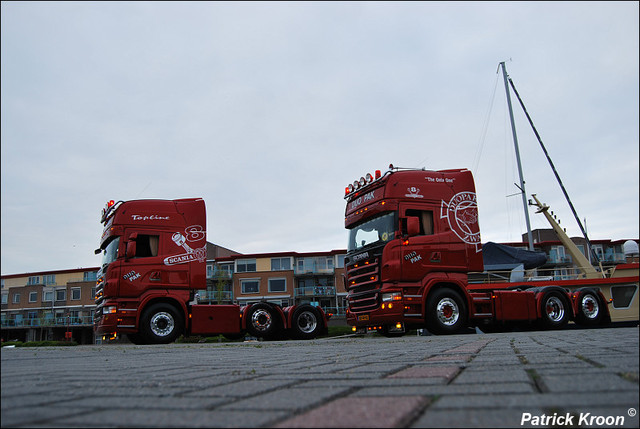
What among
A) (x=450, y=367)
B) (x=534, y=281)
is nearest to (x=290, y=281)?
(x=534, y=281)

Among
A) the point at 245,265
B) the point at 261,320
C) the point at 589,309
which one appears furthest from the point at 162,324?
the point at 245,265

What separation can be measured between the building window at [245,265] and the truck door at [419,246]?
44405mm

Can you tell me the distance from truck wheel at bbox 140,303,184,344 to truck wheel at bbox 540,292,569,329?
8.99m

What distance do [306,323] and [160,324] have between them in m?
4.09

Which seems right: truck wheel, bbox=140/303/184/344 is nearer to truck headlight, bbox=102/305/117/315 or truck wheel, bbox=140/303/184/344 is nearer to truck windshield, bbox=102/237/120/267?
truck headlight, bbox=102/305/117/315

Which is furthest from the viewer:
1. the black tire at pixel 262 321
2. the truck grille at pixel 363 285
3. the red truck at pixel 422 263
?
the black tire at pixel 262 321

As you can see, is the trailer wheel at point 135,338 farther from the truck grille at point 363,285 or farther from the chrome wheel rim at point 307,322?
the truck grille at point 363,285

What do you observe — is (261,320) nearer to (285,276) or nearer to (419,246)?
(419,246)

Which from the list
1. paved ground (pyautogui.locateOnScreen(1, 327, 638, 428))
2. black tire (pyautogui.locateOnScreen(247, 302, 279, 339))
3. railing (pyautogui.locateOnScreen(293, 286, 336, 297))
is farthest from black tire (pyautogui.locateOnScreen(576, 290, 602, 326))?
railing (pyautogui.locateOnScreen(293, 286, 336, 297))

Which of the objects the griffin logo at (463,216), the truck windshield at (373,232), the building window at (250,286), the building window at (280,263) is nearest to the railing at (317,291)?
the building window at (280,263)

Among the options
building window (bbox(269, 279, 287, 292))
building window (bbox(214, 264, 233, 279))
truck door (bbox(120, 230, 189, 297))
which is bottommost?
truck door (bbox(120, 230, 189, 297))

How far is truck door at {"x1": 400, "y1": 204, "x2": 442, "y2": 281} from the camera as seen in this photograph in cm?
1110

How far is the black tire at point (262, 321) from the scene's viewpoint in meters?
13.7

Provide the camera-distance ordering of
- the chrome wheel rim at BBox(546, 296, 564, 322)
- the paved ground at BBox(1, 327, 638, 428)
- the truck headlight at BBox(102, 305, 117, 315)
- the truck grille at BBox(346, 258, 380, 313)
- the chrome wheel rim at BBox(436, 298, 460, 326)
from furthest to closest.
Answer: the chrome wheel rim at BBox(546, 296, 564, 322) → the truck headlight at BBox(102, 305, 117, 315) → the truck grille at BBox(346, 258, 380, 313) → the chrome wheel rim at BBox(436, 298, 460, 326) → the paved ground at BBox(1, 327, 638, 428)
